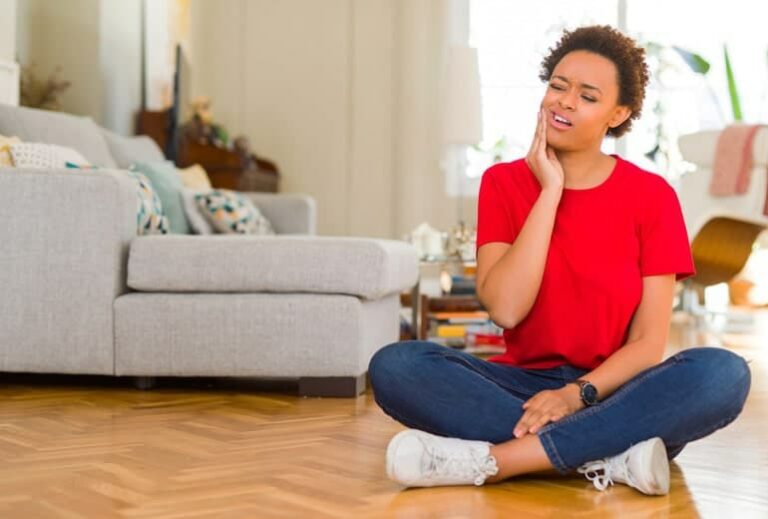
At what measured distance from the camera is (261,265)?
3320 millimetres

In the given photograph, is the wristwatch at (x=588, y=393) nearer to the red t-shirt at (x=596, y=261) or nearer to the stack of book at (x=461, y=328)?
the red t-shirt at (x=596, y=261)

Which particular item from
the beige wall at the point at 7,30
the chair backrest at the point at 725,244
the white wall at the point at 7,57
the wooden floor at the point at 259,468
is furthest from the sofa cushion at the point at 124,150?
the chair backrest at the point at 725,244

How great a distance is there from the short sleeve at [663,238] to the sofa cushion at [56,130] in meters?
2.41

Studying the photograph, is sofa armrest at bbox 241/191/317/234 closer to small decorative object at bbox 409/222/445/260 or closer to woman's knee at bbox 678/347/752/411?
small decorative object at bbox 409/222/445/260

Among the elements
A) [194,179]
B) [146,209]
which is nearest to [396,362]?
[146,209]

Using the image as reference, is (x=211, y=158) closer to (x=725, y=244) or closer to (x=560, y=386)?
(x=725, y=244)

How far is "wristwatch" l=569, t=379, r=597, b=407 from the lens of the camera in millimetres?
2075

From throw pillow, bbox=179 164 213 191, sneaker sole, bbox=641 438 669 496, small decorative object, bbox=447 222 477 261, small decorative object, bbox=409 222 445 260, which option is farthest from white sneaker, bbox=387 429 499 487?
throw pillow, bbox=179 164 213 191

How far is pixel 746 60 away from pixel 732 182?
2.99m

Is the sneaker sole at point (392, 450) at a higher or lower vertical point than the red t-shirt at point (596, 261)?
lower

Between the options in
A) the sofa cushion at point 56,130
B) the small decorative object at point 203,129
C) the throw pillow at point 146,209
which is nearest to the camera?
the throw pillow at point 146,209

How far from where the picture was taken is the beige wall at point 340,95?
8.03 metres

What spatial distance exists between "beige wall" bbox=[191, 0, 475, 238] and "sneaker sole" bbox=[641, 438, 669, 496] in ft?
19.6

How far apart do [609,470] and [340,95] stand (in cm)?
630
